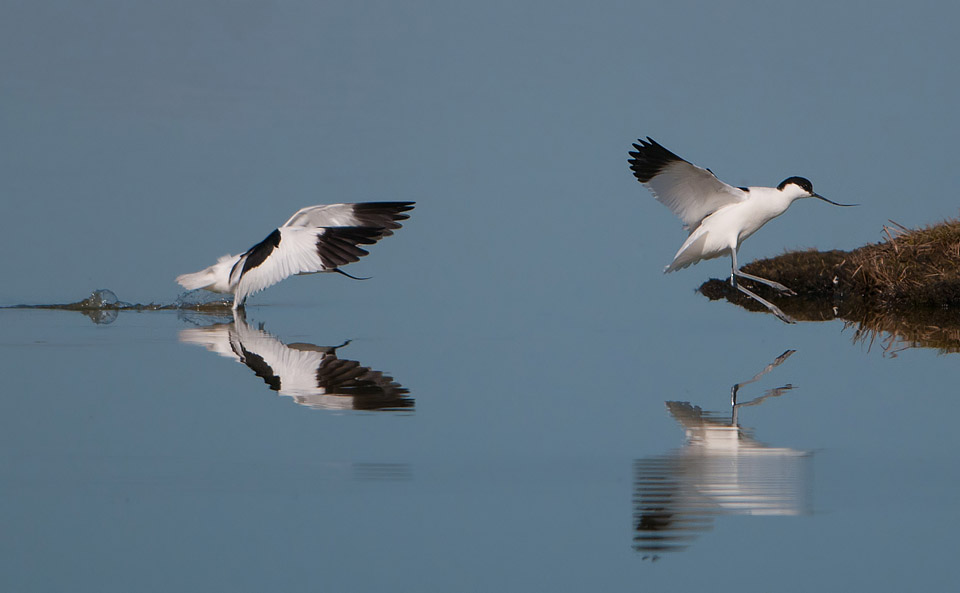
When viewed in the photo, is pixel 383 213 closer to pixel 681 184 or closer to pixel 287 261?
pixel 287 261

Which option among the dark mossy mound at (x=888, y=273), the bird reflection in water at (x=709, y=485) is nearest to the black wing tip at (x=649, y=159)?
the dark mossy mound at (x=888, y=273)

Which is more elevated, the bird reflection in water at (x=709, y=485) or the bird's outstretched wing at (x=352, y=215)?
the bird's outstretched wing at (x=352, y=215)

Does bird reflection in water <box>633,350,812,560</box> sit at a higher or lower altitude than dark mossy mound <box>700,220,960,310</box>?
lower

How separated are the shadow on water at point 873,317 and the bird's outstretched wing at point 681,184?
1440 mm

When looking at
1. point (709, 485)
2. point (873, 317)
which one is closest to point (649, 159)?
point (873, 317)

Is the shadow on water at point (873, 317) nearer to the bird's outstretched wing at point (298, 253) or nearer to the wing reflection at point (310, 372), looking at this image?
the wing reflection at point (310, 372)

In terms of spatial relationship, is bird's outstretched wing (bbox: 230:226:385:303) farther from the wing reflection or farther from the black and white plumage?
the wing reflection

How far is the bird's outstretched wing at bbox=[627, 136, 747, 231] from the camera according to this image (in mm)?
10109

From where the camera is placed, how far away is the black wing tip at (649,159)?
10.0 metres

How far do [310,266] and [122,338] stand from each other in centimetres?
238

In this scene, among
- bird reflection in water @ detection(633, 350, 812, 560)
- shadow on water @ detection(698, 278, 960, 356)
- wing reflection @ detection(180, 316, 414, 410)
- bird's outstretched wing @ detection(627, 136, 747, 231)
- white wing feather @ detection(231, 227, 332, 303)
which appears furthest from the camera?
white wing feather @ detection(231, 227, 332, 303)

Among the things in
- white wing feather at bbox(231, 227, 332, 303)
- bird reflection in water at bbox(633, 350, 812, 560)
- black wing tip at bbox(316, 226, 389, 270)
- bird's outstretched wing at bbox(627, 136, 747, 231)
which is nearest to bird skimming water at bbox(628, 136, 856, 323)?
bird's outstretched wing at bbox(627, 136, 747, 231)

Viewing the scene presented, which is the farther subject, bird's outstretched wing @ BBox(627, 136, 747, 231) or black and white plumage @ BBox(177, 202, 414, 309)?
black and white plumage @ BBox(177, 202, 414, 309)

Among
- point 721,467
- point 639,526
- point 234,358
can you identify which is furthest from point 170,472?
point 234,358
